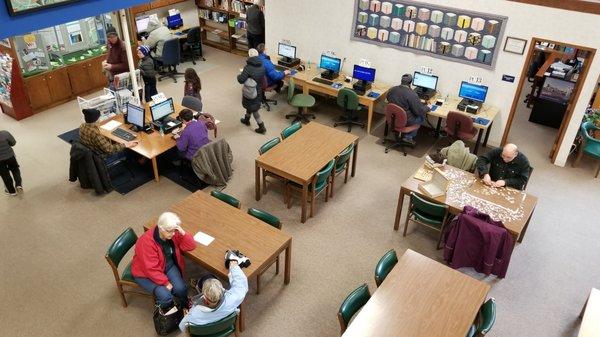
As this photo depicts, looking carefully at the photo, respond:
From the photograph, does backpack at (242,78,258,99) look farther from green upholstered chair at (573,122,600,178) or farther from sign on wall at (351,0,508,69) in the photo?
green upholstered chair at (573,122,600,178)

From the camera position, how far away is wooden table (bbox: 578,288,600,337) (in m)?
4.12

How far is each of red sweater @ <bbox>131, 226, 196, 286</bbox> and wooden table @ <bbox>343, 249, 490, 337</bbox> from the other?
69.5 inches

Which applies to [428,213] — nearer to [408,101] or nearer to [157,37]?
[408,101]

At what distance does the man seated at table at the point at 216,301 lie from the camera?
149 inches

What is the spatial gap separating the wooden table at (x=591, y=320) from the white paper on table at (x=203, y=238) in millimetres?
3491

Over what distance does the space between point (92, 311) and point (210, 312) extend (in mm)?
1774

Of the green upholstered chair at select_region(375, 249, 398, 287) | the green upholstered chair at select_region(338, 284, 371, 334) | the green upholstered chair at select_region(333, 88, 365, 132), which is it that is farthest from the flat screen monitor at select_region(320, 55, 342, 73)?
the green upholstered chair at select_region(338, 284, 371, 334)

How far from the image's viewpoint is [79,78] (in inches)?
361

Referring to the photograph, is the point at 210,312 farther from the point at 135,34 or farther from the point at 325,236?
the point at 135,34

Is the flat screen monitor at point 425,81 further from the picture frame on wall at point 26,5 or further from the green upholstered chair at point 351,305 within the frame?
the picture frame on wall at point 26,5

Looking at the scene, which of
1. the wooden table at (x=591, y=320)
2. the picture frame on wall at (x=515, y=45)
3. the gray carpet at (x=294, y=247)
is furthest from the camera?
the picture frame on wall at (x=515, y=45)

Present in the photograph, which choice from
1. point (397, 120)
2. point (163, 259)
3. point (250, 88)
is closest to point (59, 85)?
point (250, 88)

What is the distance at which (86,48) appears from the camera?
372 inches

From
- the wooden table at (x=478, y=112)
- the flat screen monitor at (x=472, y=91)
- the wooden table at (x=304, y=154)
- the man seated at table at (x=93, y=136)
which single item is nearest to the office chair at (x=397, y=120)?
the wooden table at (x=478, y=112)
